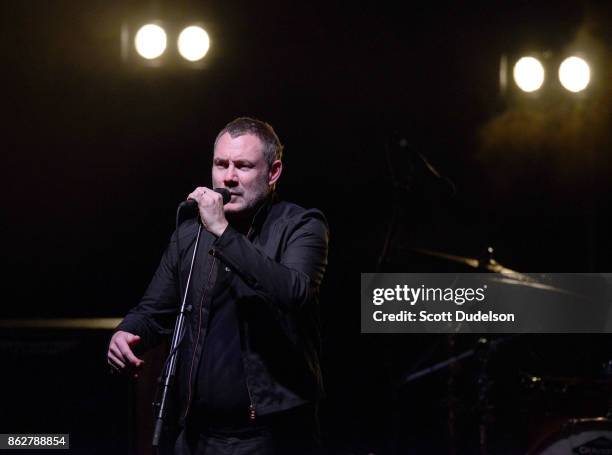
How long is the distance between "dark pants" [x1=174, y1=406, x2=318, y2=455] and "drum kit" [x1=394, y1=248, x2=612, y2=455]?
1786 mm

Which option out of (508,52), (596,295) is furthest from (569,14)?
(596,295)

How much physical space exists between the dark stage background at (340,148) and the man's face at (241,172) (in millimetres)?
2360

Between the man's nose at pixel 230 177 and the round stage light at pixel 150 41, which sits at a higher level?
the round stage light at pixel 150 41

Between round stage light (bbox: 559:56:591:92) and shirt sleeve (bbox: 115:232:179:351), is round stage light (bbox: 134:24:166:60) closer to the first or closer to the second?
shirt sleeve (bbox: 115:232:179:351)

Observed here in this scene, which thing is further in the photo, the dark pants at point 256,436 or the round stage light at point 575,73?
the round stage light at point 575,73

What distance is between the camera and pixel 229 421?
2402 millimetres

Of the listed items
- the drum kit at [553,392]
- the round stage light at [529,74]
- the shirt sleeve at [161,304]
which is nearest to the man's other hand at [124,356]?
the shirt sleeve at [161,304]

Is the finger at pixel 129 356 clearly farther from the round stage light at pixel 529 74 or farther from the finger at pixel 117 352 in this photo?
the round stage light at pixel 529 74

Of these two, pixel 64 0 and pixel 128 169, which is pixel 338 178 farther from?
pixel 64 0

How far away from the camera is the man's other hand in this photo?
2.41 meters

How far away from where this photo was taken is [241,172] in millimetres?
2580

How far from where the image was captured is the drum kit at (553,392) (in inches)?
150

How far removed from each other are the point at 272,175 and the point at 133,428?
146 centimetres

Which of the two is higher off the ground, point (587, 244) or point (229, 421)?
point (587, 244)
